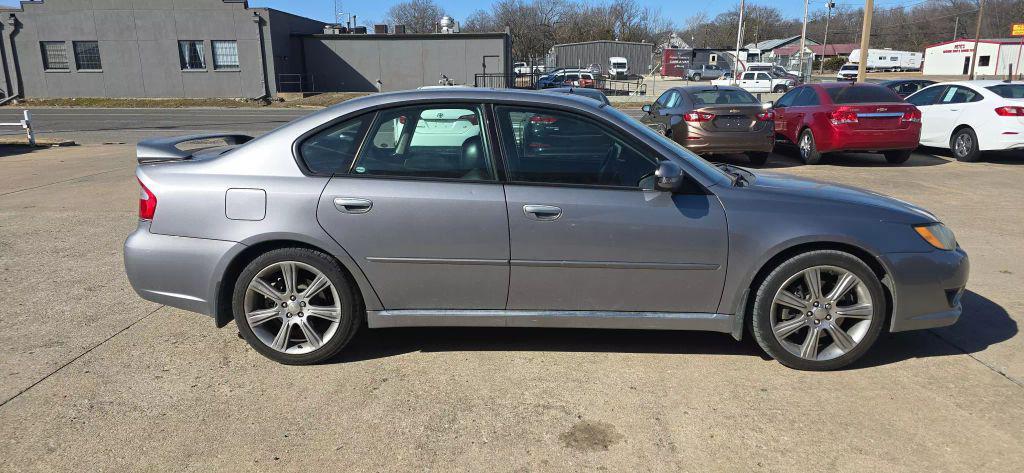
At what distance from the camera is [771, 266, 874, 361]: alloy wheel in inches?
142

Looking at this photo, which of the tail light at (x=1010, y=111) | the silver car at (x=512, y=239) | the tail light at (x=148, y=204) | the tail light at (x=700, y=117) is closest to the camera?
the silver car at (x=512, y=239)

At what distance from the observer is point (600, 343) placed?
414 cm

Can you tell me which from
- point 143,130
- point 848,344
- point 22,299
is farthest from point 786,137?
point 143,130

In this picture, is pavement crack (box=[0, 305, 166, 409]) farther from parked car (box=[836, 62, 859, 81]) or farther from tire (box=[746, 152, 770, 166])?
parked car (box=[836, 62, 859, 81])

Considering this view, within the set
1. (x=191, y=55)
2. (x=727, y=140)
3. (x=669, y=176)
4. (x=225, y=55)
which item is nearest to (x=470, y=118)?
(x=669, y=176)

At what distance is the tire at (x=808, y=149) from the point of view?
11.9 m

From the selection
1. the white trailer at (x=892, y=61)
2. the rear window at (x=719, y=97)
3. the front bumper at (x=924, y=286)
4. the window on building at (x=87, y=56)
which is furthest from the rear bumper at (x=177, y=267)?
the white trailer at (x=892, y=61)

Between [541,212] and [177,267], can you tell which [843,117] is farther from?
[177,267]

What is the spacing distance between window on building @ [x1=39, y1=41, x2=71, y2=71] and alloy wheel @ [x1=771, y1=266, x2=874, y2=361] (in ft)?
141

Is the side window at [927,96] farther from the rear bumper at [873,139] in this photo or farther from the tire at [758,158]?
the tire at [758,158]

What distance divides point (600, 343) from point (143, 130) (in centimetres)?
2124

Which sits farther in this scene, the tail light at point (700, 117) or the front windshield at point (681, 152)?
the tail light at point (700, 117)

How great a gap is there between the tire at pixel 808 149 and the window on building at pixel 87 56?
37.6 m

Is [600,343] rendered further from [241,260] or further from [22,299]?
[22,299]
